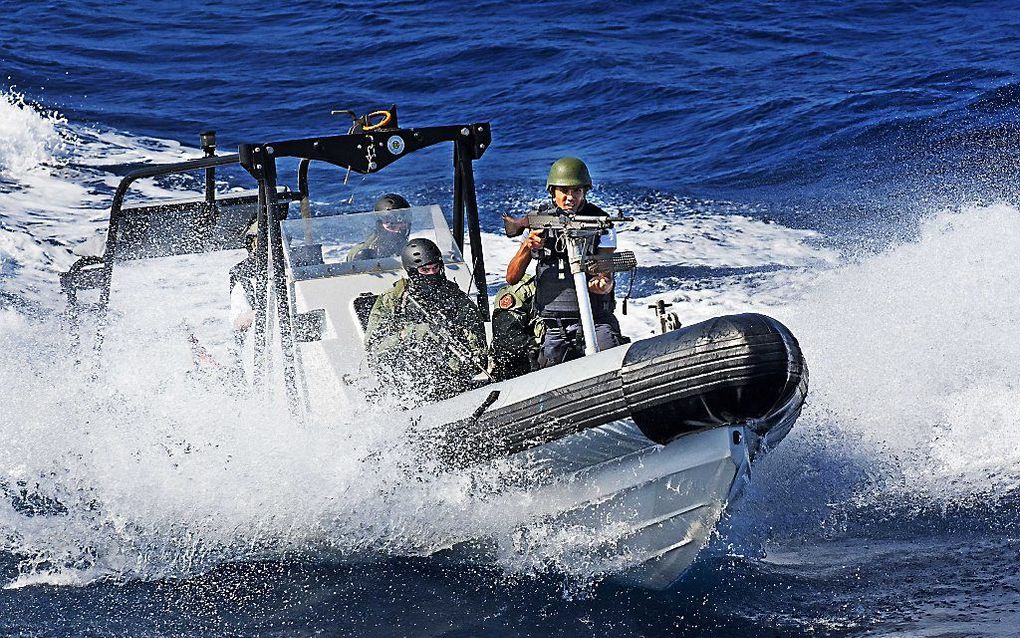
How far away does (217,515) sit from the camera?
5531 mm

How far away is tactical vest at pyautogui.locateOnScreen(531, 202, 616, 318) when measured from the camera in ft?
17.9

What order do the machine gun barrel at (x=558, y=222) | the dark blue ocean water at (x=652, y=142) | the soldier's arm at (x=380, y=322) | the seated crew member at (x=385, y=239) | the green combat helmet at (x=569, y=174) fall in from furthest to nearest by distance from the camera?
the seated crew member at (x=385, y=239) → the soldier's arm at (x=380, y=322) → the green combat helmet at (x=569, y=174) → the machine gun barrel at (x=558, y=222) → the dark blue ocean water at (x=652, y=142)

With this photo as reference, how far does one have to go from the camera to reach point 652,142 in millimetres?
12188

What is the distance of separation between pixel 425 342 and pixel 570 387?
2.93 ft

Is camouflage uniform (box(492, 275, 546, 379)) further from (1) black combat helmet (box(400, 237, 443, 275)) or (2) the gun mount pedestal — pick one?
(2) the gun mount pedestal

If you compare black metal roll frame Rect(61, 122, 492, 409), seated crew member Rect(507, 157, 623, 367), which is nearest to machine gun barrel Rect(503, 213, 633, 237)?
seated crew member Rect(507, 157, 623, 367)

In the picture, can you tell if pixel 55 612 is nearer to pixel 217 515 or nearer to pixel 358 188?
pixel 217 515

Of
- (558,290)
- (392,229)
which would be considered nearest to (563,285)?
(558,290)

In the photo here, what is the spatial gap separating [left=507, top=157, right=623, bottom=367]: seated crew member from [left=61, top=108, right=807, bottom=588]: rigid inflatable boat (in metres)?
0.38

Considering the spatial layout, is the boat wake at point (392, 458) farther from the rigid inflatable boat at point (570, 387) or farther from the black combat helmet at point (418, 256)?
the black combat helmet at point (418, 256)

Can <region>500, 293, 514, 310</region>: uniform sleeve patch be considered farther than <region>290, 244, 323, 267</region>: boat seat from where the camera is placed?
No

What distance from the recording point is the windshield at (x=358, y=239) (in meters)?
6.25

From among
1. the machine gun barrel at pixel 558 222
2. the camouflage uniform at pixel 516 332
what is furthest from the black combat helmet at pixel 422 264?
the machine gun barrel at pixel 558 222

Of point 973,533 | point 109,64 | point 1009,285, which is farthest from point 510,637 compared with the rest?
point 109,64
